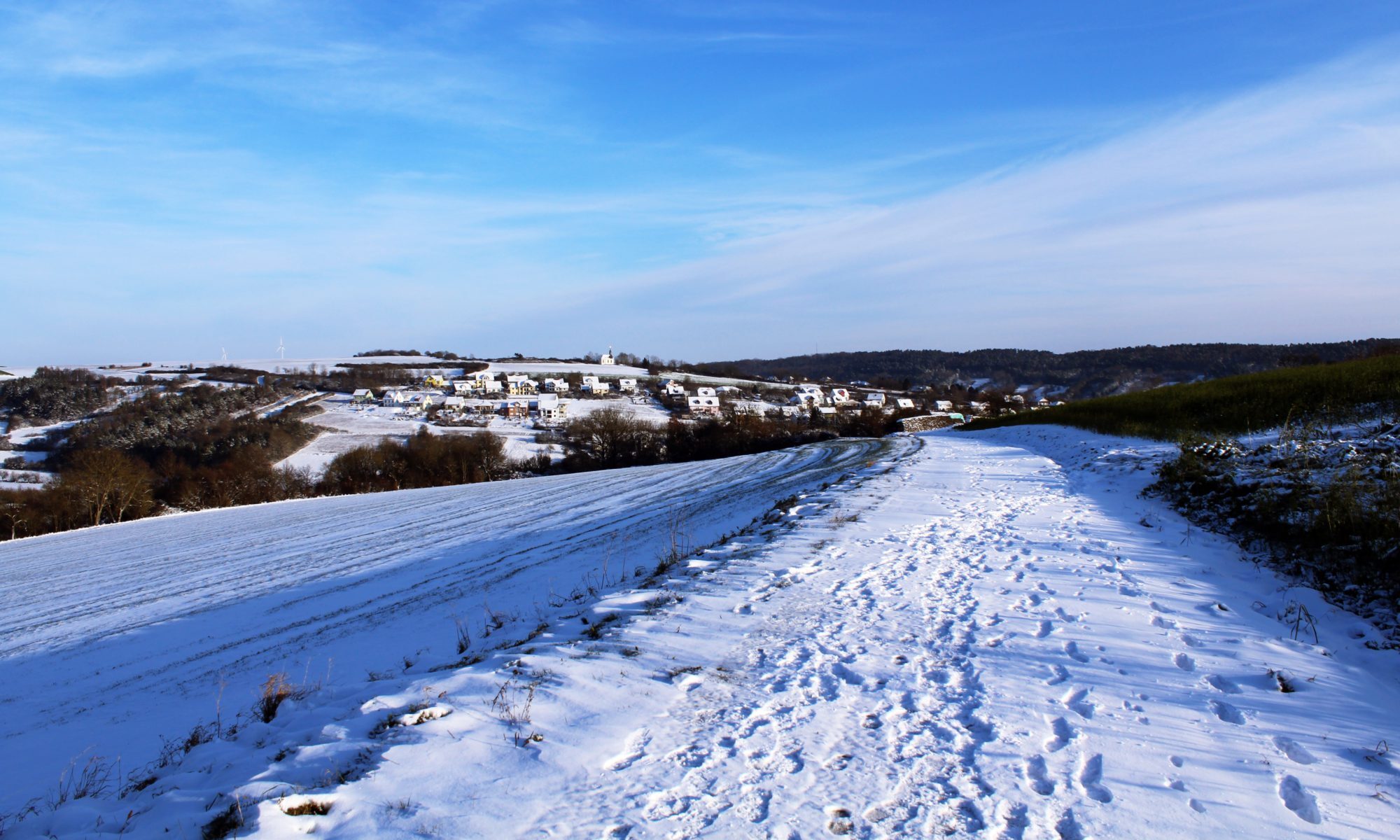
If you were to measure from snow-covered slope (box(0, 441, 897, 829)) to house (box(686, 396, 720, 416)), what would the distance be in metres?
54.2

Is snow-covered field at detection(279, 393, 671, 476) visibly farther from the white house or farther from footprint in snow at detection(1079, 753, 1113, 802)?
footprint in snow at detection(1079, 753, 1113, 802)

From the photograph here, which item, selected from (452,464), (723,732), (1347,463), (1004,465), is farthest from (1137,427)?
(452,464)

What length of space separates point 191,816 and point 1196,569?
31.1 feet

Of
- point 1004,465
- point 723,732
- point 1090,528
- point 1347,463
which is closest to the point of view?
point 723,732

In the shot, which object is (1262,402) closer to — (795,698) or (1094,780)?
(1094,780)

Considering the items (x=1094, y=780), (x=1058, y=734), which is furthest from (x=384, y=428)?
(x=1094, y=780)

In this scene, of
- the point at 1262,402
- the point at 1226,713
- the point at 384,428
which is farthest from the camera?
the point at 384,428

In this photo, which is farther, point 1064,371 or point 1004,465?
point 1064,371

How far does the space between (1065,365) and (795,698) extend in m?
109

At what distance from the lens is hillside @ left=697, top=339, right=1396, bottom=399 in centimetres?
5525

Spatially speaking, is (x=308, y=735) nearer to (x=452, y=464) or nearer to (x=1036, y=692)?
(x=1036, y=692)

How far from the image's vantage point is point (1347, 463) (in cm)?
930

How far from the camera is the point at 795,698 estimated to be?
456cm

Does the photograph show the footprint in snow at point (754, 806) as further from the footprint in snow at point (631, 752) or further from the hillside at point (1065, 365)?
the hillside at point (1065, 365)
